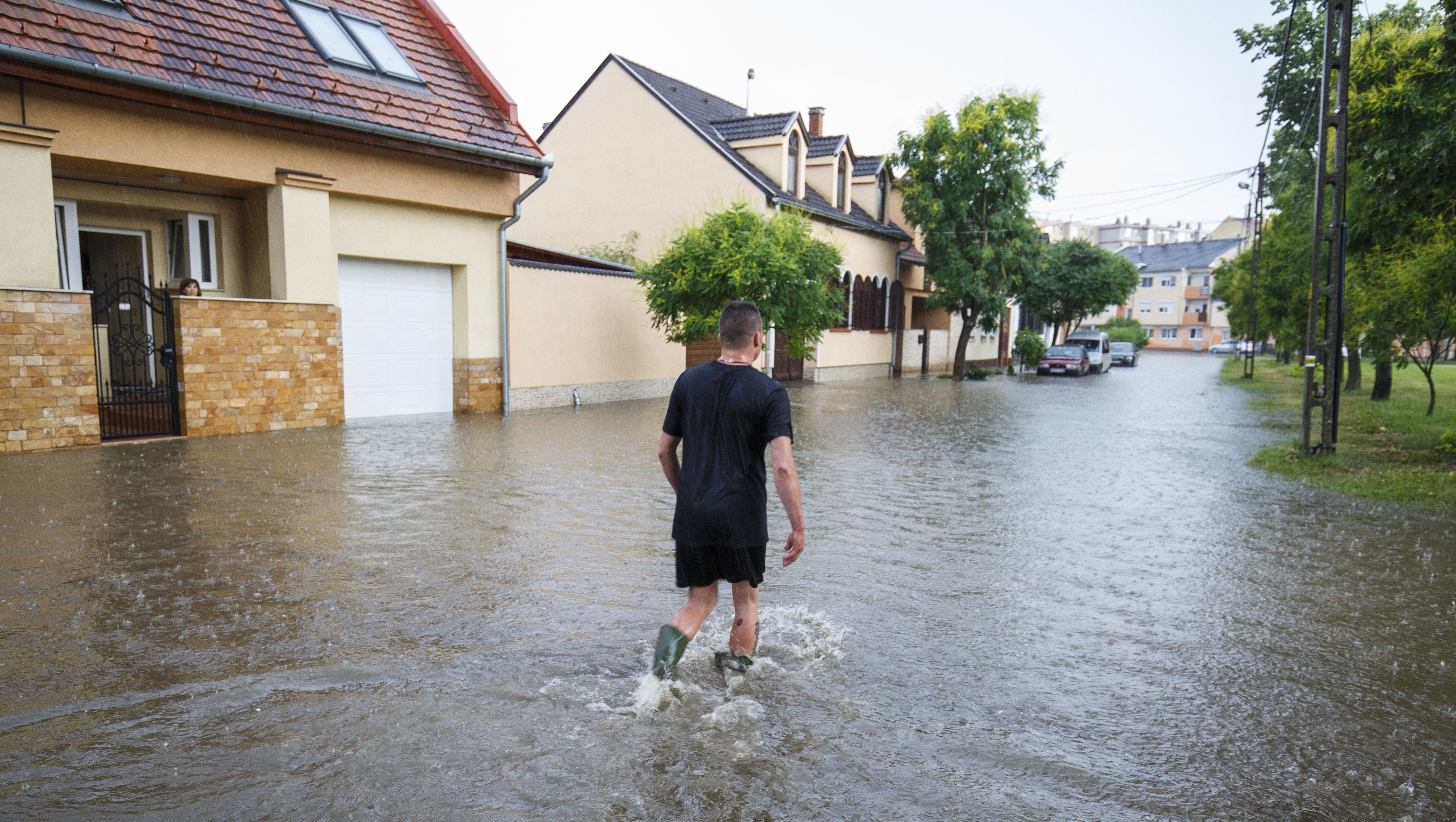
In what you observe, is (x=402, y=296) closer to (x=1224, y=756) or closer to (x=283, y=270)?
(x=283, y=270)

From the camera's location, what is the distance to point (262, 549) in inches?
252

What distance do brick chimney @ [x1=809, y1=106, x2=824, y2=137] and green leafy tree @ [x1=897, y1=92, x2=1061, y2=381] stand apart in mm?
3197

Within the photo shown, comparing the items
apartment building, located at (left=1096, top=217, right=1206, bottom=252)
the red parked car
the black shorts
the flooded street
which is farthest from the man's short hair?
apartment building, located at (left=1096, top=217, right=1206, bottom=252)

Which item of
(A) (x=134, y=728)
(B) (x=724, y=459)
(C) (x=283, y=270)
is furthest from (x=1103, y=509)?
(C) (x=283, y=270)

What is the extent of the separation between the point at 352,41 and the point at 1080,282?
46199 millimetres

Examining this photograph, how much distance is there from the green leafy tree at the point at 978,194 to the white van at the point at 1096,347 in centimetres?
1000

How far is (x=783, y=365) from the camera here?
26.3m

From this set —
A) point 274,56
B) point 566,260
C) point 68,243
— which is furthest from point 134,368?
point 566,260

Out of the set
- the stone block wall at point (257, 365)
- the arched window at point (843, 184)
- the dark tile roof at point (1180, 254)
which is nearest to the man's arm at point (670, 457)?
the stone block wall at point (257, 365)

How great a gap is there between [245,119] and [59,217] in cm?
272

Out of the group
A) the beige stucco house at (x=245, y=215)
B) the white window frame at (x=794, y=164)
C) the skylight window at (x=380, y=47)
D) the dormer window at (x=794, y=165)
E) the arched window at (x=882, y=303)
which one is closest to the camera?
the beige stucco house at (x=245, y=215)

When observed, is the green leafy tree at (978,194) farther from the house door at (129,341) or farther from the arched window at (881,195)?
the house door at (129,341)

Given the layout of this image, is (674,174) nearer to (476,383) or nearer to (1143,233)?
(476,383)

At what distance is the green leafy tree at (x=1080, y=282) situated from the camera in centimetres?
5162
